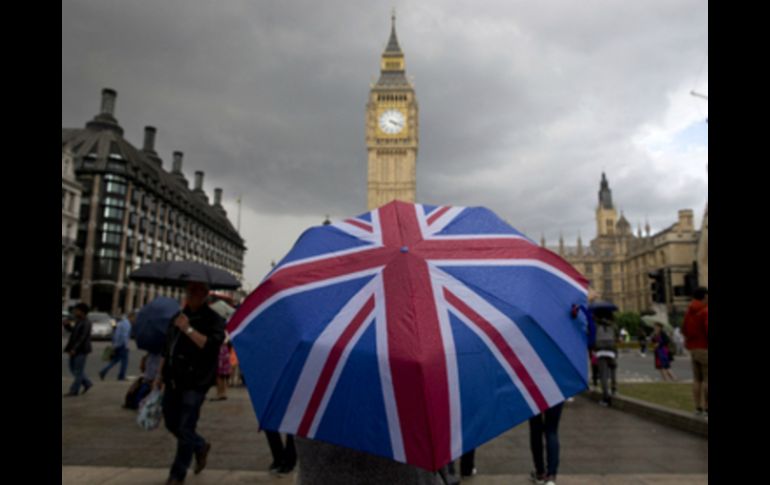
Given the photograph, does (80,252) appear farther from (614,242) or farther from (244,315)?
(614,242)

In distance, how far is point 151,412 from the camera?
185 inches

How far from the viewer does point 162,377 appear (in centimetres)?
447

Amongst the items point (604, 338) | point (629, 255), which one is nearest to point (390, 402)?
point (604, 338)

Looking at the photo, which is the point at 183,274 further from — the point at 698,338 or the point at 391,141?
the point at 391,141

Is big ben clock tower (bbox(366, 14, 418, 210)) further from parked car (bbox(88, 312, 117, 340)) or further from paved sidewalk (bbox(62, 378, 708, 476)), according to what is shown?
paved sidewalk (bbox(62, 378, 708, 476))

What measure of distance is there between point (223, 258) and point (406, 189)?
42412 millimetres

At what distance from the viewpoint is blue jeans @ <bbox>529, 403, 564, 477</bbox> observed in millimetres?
4306

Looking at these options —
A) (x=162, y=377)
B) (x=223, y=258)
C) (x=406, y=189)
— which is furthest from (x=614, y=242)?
(x=162, y=377)

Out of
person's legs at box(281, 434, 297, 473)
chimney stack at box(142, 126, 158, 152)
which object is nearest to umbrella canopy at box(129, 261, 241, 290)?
person's legs at box(281, 434, 297, 473)

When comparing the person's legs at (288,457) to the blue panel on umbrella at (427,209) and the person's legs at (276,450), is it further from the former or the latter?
the blue panel on umbrella at (427,209)

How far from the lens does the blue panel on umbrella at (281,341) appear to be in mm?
1670

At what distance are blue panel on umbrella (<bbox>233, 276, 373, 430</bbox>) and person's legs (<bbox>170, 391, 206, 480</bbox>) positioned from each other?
9.42 ft

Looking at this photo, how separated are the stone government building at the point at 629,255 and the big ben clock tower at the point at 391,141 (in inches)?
1286

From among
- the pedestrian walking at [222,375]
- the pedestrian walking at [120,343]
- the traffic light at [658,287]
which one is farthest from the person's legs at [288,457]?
the traffic light at [658,287]
